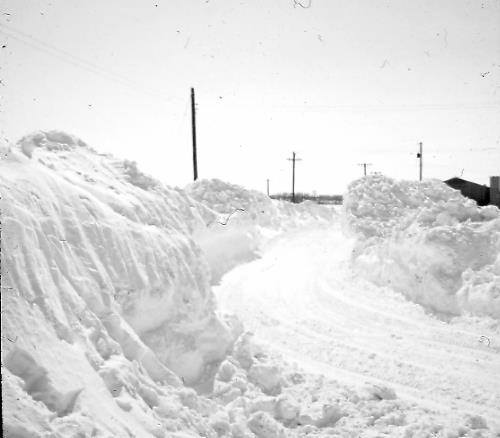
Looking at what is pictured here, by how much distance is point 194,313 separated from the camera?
6.31 metres

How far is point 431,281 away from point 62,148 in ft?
28.6

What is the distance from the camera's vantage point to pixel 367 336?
7.92 metres

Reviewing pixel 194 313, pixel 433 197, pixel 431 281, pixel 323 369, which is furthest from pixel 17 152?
pixel 433 197

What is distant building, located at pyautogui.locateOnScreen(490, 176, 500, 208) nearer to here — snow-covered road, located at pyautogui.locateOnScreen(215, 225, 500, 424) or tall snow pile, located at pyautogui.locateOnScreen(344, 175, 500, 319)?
tall snow pile, located at pyautogui.locateOnScreen(344, 175, 500, 319)

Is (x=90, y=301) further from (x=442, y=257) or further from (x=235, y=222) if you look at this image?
(x=235, y=222)

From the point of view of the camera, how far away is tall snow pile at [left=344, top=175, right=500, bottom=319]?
8.85 m

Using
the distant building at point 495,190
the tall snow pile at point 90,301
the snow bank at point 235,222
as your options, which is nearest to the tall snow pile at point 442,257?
the snow bank at point 235,222

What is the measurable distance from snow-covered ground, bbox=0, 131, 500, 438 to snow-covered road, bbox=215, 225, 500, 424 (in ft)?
0.14

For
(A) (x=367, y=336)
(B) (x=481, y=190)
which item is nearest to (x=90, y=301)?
(A) (x=367, y=336)

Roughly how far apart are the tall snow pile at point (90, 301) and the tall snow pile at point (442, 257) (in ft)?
18.1

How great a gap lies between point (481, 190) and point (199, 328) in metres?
29.8

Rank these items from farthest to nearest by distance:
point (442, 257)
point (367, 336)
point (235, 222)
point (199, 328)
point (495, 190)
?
point (495, 190)
point (235, 222)
point (442, 257)
point (367, 336)
point (199, 328)

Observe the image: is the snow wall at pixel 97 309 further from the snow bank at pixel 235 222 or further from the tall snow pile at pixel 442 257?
the snow bank at pixel 235 222

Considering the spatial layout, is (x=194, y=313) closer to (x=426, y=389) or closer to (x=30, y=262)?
(x=30, y=262)
